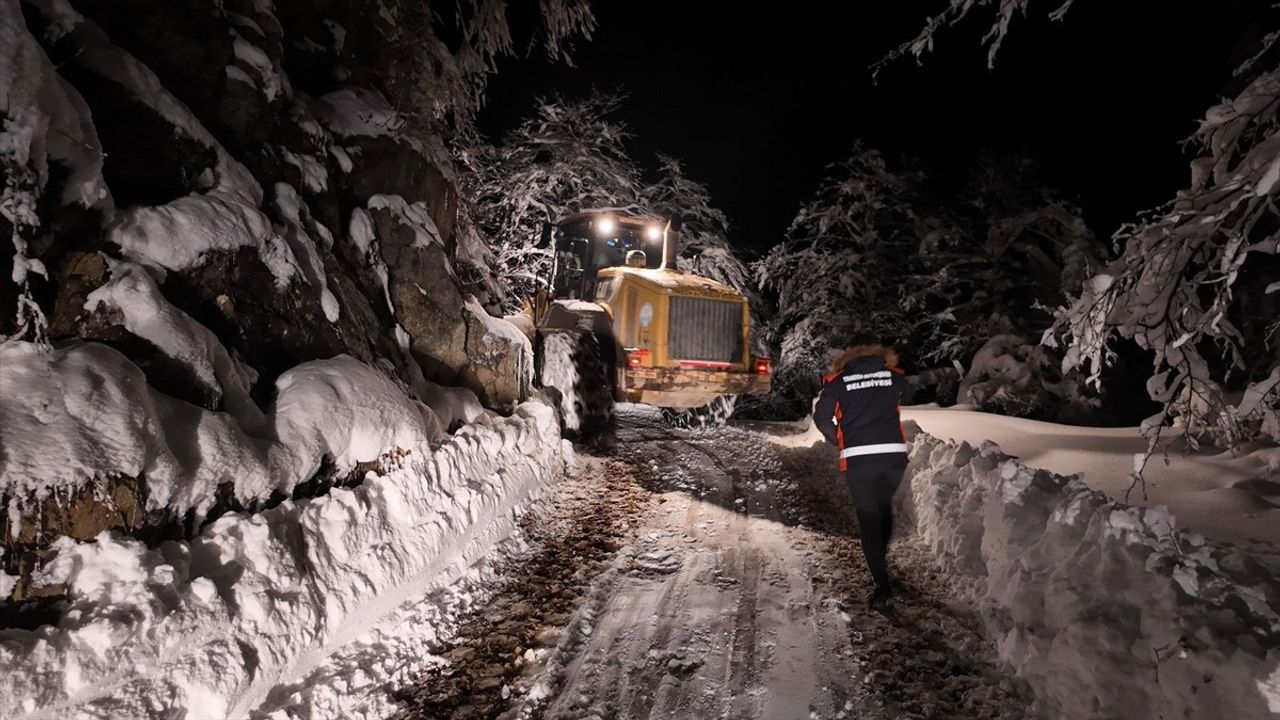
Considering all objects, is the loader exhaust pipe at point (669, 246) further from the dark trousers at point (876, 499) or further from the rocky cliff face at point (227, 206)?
the dark trousers at point (876, 499)

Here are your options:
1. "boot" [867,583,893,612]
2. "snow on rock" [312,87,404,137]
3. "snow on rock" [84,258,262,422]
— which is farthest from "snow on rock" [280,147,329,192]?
"boot" [867,583,893,612]

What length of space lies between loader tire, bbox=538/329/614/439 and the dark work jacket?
5.27 meters

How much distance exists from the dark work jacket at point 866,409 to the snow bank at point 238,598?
10.2 ft

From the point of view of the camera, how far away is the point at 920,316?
56.7 feet

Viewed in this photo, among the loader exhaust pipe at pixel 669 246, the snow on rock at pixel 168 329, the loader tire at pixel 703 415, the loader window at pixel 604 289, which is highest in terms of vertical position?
the loader exhaust pipe at pixel 669 246

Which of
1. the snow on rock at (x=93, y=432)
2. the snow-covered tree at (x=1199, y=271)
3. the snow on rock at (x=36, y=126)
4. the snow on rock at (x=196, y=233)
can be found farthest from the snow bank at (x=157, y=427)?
the snow-covered tree at (x=1199, y=271)

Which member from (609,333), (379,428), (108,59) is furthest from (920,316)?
(108,59)

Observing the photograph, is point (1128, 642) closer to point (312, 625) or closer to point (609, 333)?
point (312, 625)

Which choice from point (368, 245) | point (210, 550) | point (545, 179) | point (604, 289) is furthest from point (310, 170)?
point (545, 179)

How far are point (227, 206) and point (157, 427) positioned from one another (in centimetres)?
215

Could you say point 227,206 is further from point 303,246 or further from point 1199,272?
point 1199,272

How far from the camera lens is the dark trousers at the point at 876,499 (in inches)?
170

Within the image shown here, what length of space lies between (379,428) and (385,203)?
135 inches

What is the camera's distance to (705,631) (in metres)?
3.97
